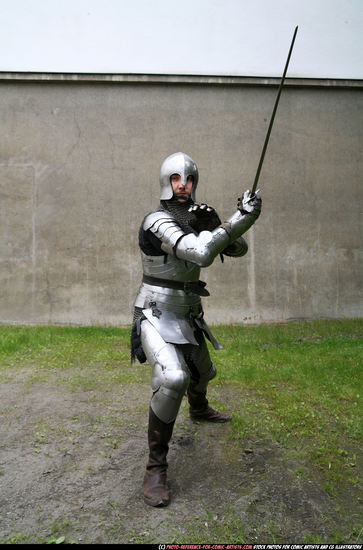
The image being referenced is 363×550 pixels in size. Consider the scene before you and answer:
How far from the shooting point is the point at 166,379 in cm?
243

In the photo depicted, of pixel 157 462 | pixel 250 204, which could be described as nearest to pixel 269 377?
pixel 157 462

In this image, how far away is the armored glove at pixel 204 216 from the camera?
2.66m

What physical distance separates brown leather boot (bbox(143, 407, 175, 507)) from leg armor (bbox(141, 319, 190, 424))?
0.24ft

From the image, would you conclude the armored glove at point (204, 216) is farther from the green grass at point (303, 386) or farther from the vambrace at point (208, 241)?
the green grass at point (303, 386)

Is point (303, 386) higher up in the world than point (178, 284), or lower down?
lower down

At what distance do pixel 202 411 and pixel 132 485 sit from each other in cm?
107

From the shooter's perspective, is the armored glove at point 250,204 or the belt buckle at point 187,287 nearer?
the armored glove at point 250,204

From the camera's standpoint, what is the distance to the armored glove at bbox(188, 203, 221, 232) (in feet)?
8.73

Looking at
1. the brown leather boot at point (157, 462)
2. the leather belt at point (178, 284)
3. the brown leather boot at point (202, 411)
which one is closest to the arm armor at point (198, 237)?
the leather belt at point (178, 284)

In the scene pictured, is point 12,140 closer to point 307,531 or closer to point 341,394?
point 341,394

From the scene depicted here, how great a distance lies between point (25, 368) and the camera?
17.2ft

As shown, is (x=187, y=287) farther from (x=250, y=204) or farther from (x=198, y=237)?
(x=250, y=204)

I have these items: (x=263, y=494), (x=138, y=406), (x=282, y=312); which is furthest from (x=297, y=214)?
(x=263, y=494)

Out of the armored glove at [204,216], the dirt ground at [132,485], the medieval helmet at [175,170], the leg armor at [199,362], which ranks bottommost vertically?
the dirt ground at [132,485]
